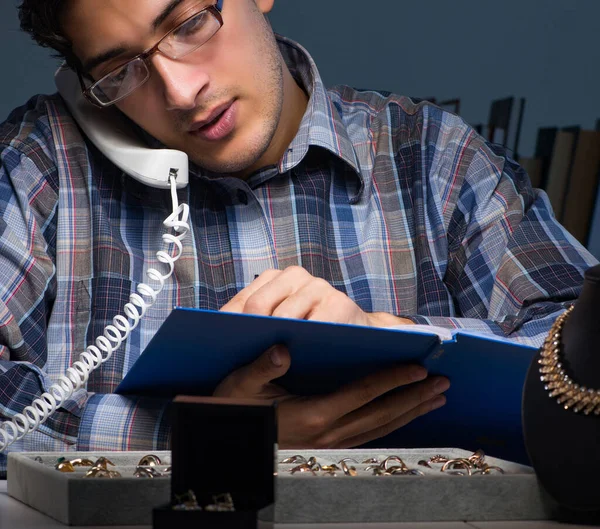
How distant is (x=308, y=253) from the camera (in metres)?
1.51

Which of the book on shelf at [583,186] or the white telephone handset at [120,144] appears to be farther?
the book on shelf at [583,186]

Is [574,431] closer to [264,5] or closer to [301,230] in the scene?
[301,230]

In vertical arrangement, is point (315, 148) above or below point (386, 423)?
above

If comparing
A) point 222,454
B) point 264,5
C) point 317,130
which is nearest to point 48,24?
point 264,5

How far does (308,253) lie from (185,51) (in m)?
0.42

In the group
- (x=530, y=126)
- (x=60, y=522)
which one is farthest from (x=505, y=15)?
(x=60, y=522)

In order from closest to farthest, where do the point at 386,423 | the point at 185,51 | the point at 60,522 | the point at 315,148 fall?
the point at 60,522
the point at 386,423
the point at 185,51
the point at 315,148

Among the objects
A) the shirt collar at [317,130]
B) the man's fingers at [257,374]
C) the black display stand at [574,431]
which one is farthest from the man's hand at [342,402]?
the shirt collar at [317,130]

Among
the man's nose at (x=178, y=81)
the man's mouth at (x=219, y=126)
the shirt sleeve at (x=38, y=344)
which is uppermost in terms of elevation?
the man's nose at (x=178, y=81)

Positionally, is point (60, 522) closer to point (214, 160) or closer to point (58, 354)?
point (58, 354)

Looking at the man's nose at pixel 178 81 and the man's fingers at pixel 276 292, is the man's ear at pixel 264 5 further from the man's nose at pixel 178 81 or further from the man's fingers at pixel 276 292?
the man's fingers at pixel 276 292

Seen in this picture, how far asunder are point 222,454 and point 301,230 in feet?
3.30

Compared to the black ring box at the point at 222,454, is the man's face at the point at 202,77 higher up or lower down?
higher up

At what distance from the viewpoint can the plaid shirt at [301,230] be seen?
1.40 meters
